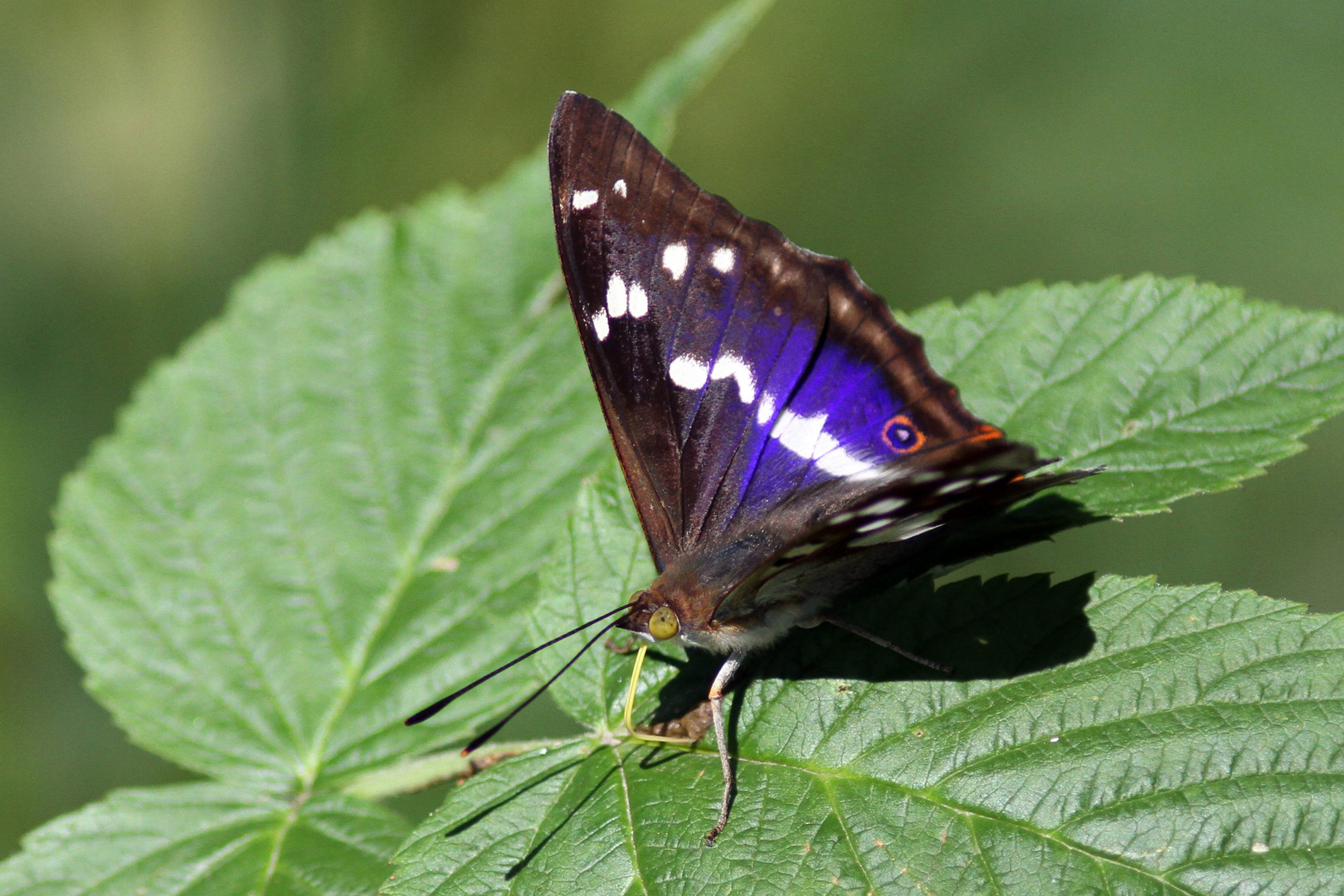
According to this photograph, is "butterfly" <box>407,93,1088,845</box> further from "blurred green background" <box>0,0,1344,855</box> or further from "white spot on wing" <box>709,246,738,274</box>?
"blurred green background" <box>0,0,1344,855</box>

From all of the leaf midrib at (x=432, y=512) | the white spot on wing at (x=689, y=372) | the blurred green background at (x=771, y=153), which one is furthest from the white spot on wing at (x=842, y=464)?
the blurred green background at (x=771, y=153)

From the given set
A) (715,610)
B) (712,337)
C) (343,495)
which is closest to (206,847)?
(343,495)

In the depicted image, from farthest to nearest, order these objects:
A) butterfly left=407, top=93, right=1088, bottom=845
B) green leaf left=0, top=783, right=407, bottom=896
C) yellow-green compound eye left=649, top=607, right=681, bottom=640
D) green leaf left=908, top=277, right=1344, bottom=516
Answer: butterfly left=407, top=93, right=1088, bottom=845 < green leaf left=0, top=783, right=407, bottom=896 < green leaf left=908, top=277, right=1344, bottom=516 < yellow-green compound eye left=649, top=607, right=681, bottom=640

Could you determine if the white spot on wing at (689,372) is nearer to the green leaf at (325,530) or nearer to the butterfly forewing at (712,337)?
the butterfly forewing at (712,337)

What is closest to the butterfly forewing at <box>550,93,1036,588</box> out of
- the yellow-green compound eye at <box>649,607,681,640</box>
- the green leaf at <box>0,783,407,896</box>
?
the yellow-green compound eye at <box>649,607,681,640</box>

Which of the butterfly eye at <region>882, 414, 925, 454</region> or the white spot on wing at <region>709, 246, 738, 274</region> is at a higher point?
the white spot on wing at <region>709, 246, 738, 274</region>

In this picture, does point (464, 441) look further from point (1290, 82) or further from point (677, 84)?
point (1290, 82)

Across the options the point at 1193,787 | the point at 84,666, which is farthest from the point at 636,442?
the point at 84,666
